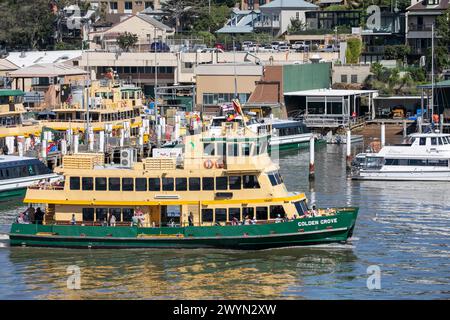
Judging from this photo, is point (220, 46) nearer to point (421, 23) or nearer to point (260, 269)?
point (421, 23)

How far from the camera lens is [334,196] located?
66.6 m

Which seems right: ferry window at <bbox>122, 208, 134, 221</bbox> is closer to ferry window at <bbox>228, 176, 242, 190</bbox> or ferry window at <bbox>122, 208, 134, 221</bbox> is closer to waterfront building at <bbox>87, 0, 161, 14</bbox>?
ferry window at <bbox>228, 176, 242, 190</bbox>

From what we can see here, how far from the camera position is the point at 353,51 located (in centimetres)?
11800

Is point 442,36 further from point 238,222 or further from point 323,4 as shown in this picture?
point 238,222

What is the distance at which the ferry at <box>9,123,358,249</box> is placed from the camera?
51.2 metres

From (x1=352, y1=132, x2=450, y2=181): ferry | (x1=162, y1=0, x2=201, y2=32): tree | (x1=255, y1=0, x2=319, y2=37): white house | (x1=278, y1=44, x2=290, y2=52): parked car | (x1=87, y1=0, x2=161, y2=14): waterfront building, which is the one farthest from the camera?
(x1=87, y1=0, x2=161, y2=14): waterfront building

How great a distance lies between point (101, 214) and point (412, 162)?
83.3 ft

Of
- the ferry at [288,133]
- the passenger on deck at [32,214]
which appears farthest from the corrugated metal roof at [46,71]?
the passenger on deck at [32,214]

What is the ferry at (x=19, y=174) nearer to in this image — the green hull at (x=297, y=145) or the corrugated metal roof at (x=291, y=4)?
the green hull at (x=297, y=145)

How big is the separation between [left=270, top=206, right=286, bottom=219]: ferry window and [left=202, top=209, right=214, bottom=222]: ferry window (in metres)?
2.30

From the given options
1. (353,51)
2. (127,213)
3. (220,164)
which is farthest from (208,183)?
(353,51)

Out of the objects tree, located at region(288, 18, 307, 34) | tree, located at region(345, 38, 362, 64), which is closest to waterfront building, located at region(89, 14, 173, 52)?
tree, located at region(288, 18, 307, 34)

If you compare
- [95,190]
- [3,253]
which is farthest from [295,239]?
[3,253]

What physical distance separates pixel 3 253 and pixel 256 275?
10431 millimetres
